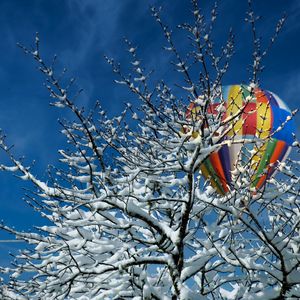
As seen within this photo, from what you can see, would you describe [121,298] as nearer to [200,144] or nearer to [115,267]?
[115,267]

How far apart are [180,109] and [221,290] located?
112 inches

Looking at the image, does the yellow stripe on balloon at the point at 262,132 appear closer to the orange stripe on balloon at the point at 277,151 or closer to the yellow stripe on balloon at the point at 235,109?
the yellow stripe on balloon at the point at 235,109

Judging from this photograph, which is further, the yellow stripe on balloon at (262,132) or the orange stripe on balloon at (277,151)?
the orange stripe on balloon at (277,151)

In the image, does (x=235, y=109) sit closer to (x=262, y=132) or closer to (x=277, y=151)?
(x=277, y=151)

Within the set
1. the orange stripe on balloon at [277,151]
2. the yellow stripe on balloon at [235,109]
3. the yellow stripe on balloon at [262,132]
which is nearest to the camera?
the yellow stripe on balloon at [262,132]

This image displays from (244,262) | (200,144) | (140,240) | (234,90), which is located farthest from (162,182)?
(234,90)

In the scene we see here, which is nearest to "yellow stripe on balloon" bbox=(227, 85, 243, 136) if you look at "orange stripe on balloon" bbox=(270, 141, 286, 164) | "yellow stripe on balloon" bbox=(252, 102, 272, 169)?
"yellow stripe on balloon" bbox=(252, 102, 272, 169)

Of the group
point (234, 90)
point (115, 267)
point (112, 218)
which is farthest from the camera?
point (234, 90)

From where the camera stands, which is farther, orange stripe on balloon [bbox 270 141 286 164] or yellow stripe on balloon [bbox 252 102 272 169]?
orange stripe on balloon [bbox 270 141 286 164]

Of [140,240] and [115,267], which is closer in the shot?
[115,267]

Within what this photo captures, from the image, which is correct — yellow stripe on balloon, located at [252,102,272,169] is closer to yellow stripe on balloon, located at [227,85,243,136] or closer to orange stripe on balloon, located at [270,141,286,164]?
yellow stripe on balloon, located at [227,85,243,136]

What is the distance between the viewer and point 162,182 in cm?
684

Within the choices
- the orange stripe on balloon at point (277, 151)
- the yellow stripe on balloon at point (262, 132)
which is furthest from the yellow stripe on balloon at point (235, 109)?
the orange stripe on balloon at point (277, 151)

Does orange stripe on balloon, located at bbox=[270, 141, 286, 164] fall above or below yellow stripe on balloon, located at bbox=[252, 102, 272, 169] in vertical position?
above
